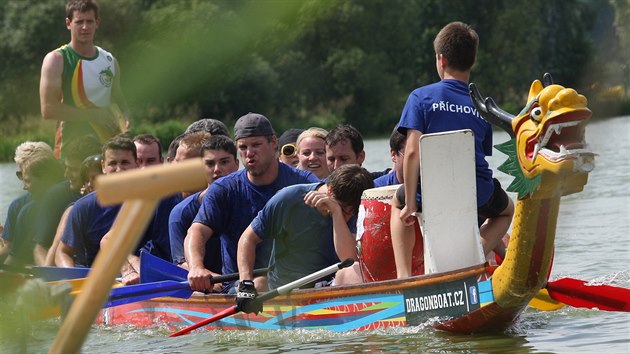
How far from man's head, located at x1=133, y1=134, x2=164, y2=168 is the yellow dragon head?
3.35 metres

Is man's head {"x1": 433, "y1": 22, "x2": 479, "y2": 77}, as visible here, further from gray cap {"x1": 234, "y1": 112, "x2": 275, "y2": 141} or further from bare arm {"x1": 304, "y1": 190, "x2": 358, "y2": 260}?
gray cap {"x1": 234, "y1": 112, "x2": 275, "y2": 141}

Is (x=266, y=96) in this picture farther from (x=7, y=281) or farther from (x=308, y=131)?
(x=308, y=131)

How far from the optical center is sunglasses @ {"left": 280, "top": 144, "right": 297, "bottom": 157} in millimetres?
7699

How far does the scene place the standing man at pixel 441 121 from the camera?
495 centimetres

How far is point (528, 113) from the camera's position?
418 cm

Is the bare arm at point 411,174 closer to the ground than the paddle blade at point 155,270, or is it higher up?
higher up

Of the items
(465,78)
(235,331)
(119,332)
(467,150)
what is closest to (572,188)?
(467,150)

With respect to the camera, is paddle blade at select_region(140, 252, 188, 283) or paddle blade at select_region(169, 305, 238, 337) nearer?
paddle blade at select_region(169, 305, 238, 337)

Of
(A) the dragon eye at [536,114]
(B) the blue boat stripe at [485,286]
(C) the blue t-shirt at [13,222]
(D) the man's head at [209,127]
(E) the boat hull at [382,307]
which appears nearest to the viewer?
(C) the blue t-shirt at [13,222]

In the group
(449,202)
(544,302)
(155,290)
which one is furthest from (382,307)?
(155,290)

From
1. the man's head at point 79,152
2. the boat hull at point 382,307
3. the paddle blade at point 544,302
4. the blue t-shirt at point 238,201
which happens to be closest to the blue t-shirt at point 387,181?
the blue t-shirt at point 238,201

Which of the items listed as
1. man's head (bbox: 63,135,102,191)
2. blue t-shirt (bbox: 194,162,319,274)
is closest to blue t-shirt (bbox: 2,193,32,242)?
blue t-shirt (bbox: 194,162,319,274)

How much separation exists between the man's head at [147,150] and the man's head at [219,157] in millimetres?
726

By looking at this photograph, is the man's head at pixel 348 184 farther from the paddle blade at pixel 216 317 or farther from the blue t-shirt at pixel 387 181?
the paddle blade at pixel 216 317
